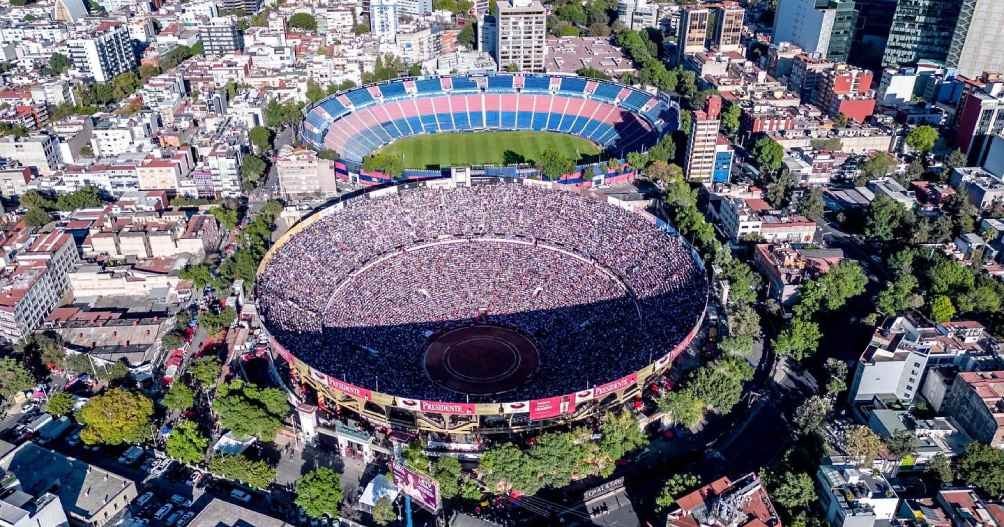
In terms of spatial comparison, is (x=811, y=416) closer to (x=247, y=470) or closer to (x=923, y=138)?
(x=247, y=470)

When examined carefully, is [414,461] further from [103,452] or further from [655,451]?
[103,452]

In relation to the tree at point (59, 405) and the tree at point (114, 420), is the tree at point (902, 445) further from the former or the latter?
the tree at point (59, 405)

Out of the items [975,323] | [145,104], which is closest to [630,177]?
[975,323]

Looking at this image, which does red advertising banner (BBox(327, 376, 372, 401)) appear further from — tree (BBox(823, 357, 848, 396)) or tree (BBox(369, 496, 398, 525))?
tree (BBox(823, 357, 848, 396))

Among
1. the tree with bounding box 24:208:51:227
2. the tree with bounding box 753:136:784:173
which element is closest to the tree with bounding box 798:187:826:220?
the tree with bounding box 753:136:784:173

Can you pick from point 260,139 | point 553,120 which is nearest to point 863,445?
point 553,120

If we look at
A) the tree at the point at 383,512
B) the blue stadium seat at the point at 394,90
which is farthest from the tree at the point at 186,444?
the blue stadium seat at the point at 394,90
